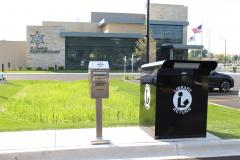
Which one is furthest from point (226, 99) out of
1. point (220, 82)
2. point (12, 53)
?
point (12, 53)

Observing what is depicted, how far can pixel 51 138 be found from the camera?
7.29 metres

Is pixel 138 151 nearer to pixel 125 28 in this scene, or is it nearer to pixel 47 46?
pixel 47 46

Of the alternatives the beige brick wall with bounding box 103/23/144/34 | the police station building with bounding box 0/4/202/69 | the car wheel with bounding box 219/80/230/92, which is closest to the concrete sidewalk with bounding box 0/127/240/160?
the car wheel with bounding box 219/80/230/92

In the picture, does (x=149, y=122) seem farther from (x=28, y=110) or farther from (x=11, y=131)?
(x=28, y=110)

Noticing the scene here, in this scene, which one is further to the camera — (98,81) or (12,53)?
(12,53)

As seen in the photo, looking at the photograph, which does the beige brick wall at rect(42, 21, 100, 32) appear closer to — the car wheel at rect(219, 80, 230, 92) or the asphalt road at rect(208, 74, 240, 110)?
the asphalt road at rect(208, 74, 240, 110)

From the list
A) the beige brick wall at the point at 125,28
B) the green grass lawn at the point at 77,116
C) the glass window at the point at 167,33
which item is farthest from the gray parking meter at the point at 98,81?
the glass window at the point at 167,33

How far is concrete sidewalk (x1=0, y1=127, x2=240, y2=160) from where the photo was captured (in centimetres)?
638

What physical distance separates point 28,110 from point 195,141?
6.68 metres

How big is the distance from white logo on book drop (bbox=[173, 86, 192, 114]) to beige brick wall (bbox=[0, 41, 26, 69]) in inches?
2221

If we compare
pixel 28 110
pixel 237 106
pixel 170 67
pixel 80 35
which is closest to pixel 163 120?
pixel 170 67

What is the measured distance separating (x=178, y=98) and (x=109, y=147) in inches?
65.9

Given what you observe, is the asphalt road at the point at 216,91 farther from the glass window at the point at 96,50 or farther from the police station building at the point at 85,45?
the glass window at the point at 96,50

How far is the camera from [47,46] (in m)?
57.7
